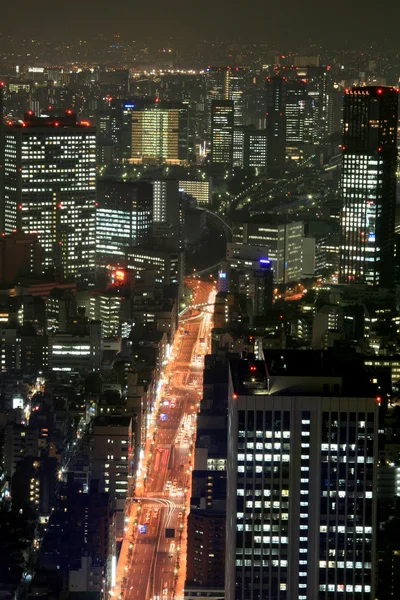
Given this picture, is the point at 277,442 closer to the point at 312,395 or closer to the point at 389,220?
the point at 312,395

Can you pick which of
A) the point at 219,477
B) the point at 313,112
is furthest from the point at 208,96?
the point at 219,477

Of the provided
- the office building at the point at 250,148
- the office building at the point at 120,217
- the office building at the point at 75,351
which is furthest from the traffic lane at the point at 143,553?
the office building at the point at 250,148

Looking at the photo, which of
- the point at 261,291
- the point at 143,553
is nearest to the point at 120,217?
the point at 261,291

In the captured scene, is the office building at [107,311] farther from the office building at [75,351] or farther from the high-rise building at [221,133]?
the high-rise building at [221,133]

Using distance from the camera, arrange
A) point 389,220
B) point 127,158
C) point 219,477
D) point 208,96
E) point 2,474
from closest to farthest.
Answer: point 219,477 < point 2,474 < point 389,220 < point 127,158 < point 208,96

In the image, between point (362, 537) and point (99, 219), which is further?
point (99, 219)

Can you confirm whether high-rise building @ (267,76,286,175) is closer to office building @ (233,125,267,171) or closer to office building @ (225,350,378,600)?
office building @ (233,125,267,171)
